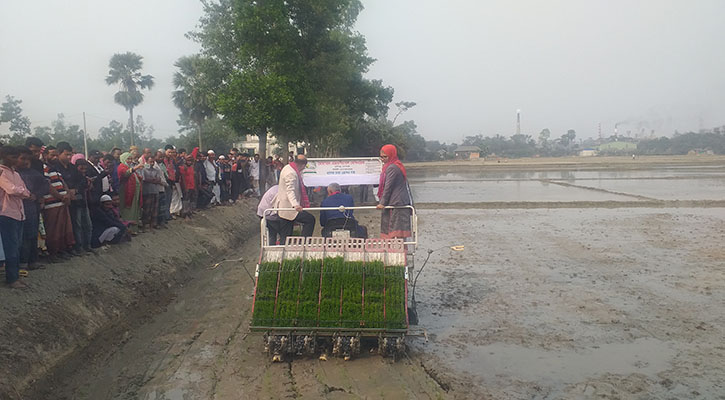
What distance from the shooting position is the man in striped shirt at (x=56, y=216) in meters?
8.09

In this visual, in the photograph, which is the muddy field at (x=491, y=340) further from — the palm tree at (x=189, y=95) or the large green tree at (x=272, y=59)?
the palm tree at (x=189, y=95)

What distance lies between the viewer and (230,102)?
64.5ft

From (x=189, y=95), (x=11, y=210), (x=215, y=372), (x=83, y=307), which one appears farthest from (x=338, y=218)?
(x=189, y=95)

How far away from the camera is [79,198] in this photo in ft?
28.3

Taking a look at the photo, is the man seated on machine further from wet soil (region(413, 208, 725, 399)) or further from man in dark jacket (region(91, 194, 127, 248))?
man in dark jacket (region(91, 194, 127, 248))

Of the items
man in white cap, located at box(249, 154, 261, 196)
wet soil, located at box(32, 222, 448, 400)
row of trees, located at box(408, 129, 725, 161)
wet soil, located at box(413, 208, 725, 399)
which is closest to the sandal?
wet soil, located at box(32, 222, 448, 400)

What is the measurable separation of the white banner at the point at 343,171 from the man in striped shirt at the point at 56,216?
3.41 metres

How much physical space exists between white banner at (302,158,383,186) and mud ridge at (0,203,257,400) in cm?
283

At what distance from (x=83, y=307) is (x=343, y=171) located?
4.22 m

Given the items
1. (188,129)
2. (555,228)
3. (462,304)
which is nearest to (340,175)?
(462,304)

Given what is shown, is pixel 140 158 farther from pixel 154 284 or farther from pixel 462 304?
pixel 462 304

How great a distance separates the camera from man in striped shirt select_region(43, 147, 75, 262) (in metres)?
8.09

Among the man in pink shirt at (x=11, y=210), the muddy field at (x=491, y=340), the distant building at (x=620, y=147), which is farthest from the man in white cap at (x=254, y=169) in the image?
the distant building at (x=620, y=147)

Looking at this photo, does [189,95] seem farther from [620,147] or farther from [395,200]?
[620,147]
